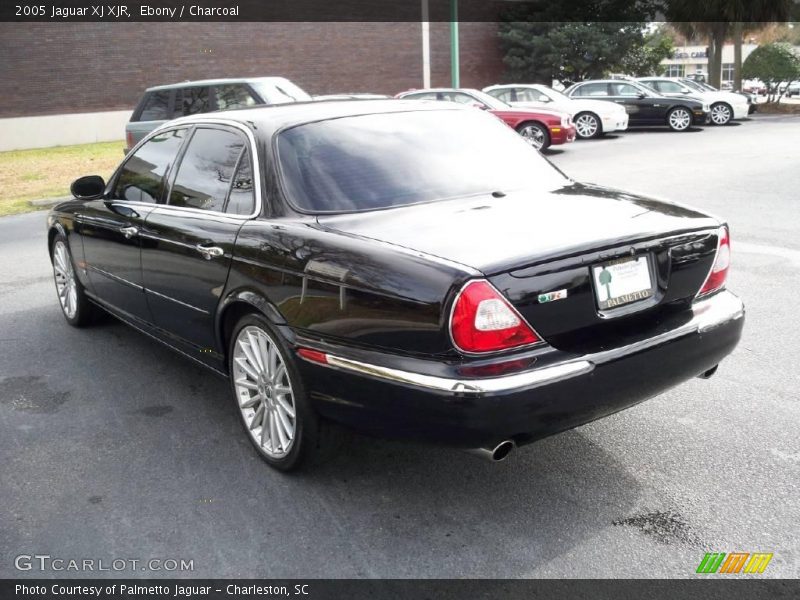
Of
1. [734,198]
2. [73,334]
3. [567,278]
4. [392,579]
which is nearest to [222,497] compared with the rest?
[392,579]

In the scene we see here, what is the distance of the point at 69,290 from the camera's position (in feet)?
20.2

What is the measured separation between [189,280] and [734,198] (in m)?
8.58

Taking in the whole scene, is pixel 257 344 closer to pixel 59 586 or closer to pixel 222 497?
pixel 222 497

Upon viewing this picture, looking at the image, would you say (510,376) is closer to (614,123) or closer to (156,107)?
(156,107)

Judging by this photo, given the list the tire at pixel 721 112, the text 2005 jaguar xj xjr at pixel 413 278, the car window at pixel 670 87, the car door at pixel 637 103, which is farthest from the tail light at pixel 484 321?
the tire at pixel 721 112

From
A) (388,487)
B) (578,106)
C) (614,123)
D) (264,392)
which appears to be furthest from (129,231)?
(614,123)

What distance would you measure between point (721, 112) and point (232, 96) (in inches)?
623

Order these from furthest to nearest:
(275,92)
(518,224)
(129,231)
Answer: (275,92) → (129,231) → (518,224)

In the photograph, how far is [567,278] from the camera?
3.11m

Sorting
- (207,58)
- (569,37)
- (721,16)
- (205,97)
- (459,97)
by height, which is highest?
(721,16)

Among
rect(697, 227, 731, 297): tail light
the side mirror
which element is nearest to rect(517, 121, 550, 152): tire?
the side mirror

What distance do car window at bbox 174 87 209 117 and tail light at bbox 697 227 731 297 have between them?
11.6m

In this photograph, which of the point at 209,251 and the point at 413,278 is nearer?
the point at 413,278

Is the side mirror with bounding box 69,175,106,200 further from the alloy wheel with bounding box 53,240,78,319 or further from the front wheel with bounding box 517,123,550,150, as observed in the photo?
the front wheel with bounding box 517,123,550,150
